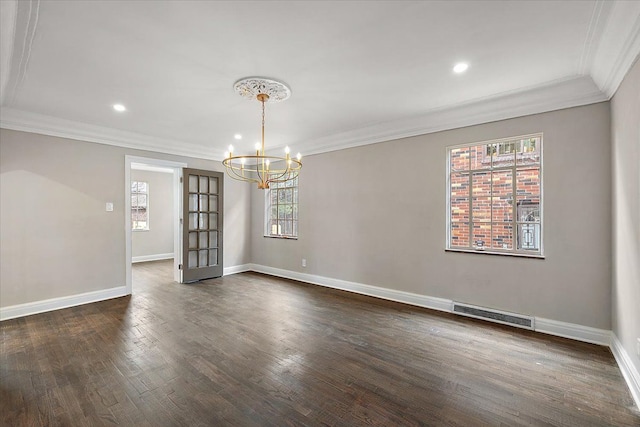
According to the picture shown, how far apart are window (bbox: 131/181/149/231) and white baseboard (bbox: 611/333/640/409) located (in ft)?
31.6

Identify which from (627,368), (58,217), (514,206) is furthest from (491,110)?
(58,217)

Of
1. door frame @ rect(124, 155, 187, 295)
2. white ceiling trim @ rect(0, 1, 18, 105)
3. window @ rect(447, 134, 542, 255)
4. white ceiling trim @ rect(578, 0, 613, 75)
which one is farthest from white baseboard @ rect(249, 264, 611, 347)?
white ceiling trim @ rect(0, 1, 18, 105)

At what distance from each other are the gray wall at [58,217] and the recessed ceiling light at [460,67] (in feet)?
16.3

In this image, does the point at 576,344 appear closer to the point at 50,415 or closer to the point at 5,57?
the point at 50,415

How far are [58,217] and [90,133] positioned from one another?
4.32 ft

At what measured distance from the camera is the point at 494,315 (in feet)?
11.6

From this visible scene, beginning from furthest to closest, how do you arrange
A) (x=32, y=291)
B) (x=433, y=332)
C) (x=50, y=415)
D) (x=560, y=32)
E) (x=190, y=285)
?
(x=190, y=285)
(x=32, y=291)
(x=433, y=332)
(x=560, y=32)
(x=50, y=415)

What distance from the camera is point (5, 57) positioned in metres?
2.46

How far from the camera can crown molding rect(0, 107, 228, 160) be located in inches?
149

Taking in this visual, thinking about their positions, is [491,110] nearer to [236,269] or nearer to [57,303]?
[236,269]

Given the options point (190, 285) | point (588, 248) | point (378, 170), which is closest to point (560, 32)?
point (588, 248)

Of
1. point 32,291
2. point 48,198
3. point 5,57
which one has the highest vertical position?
point 5,57

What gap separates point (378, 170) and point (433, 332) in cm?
245

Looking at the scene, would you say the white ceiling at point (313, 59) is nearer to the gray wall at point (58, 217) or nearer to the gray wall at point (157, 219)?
the gray wall at point (58, 217)
